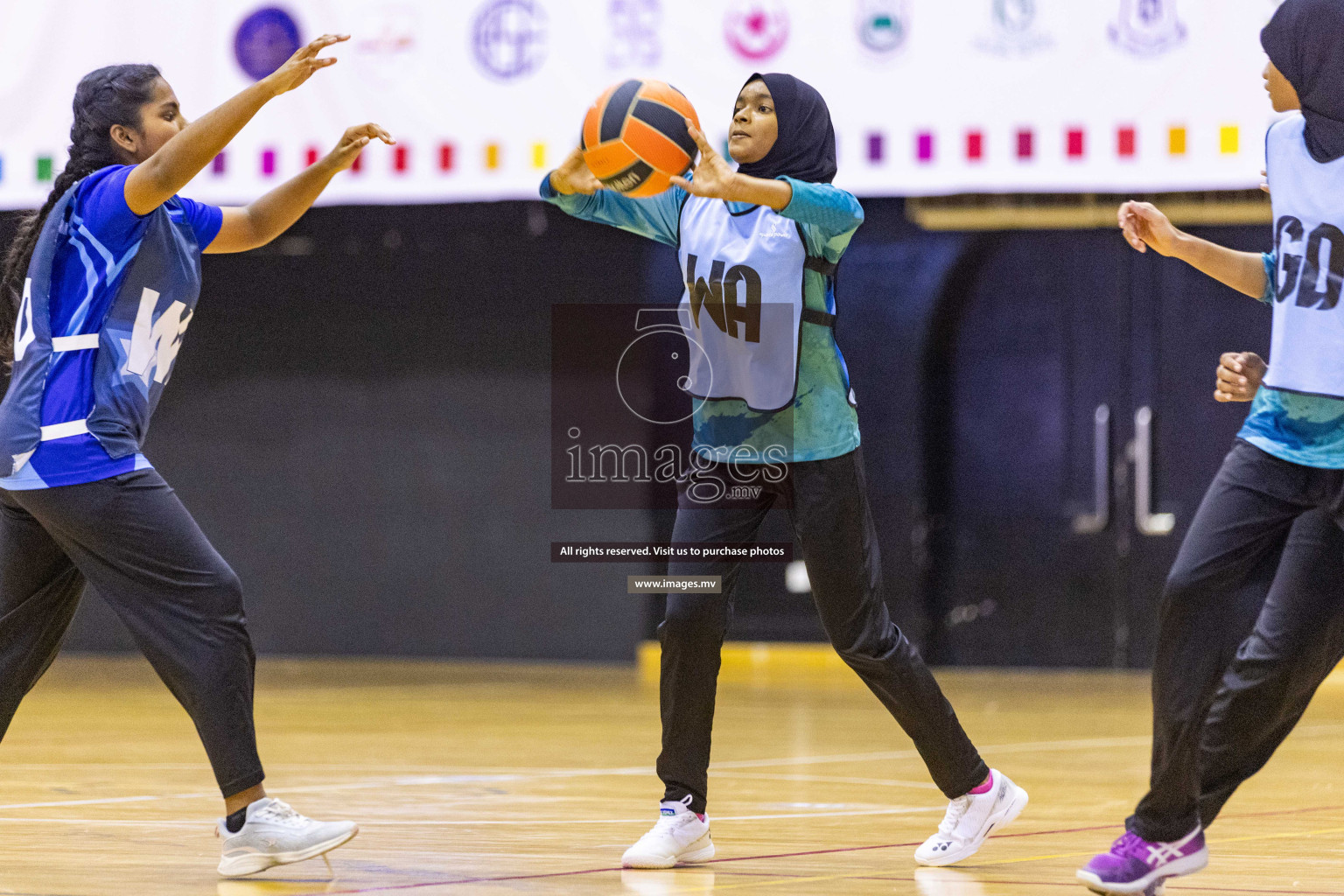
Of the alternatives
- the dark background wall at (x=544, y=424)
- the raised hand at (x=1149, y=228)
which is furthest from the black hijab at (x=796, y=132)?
the dark background wall at (x=544, y=424)

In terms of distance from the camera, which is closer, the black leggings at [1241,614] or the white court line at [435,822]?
the black leggings at [1241,614]

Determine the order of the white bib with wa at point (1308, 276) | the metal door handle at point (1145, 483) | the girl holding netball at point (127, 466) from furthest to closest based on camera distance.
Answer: the metal door handle at point (1145, 483) → the girl holding netball at point (127, 466) → the white bib with wa at point (1308, 276)

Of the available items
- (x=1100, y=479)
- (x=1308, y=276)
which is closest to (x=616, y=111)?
(x=1308, y=276)

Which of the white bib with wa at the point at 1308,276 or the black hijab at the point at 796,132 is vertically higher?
the black hijab at the point at 796,132

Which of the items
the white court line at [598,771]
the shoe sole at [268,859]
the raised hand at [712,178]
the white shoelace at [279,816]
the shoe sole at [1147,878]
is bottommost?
the white court line at [598,771]

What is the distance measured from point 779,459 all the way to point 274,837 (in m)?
1.24

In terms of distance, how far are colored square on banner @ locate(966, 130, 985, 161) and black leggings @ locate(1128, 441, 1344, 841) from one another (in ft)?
12.2

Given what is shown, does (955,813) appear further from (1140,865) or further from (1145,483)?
(1145,483)

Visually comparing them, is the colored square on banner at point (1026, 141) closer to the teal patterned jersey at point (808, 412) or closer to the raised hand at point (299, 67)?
the teal patterned jersey at point (808, 412)

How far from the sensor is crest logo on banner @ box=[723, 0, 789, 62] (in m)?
6.47

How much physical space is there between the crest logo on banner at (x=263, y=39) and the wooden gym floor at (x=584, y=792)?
2635mm

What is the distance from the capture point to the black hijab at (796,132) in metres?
3.52

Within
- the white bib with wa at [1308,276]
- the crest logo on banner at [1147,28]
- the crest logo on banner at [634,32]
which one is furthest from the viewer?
the crest logo on banner at [634,32]

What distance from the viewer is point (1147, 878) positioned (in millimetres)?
2822
